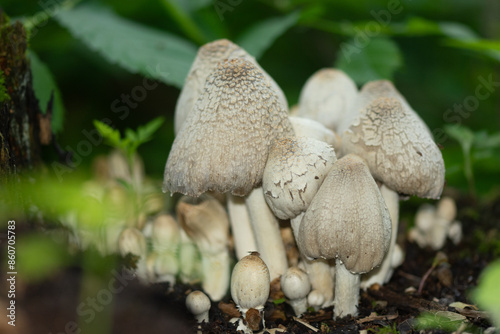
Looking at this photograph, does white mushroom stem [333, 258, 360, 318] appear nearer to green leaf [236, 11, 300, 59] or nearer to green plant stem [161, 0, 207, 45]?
green leaf [236, 11, 300, 59]

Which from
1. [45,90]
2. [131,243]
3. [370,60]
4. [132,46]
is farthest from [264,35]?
[131,243]

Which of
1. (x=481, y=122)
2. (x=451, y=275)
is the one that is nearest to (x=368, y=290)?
(x=451, y=275)

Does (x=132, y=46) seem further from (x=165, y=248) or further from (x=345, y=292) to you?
(x=345, y=292)

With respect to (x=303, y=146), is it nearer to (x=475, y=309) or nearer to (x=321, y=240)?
(x=321, y=240)

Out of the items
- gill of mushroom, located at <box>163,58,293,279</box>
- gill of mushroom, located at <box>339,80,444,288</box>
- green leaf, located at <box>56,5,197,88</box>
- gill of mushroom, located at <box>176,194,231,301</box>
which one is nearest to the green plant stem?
green leaf, located at <box>56,5,197,88</box>

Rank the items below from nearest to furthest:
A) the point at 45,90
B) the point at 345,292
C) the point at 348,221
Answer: the point at 348,221, the point at 345,292, the point at 45,90

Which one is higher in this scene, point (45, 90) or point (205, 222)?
point (45, 90)
